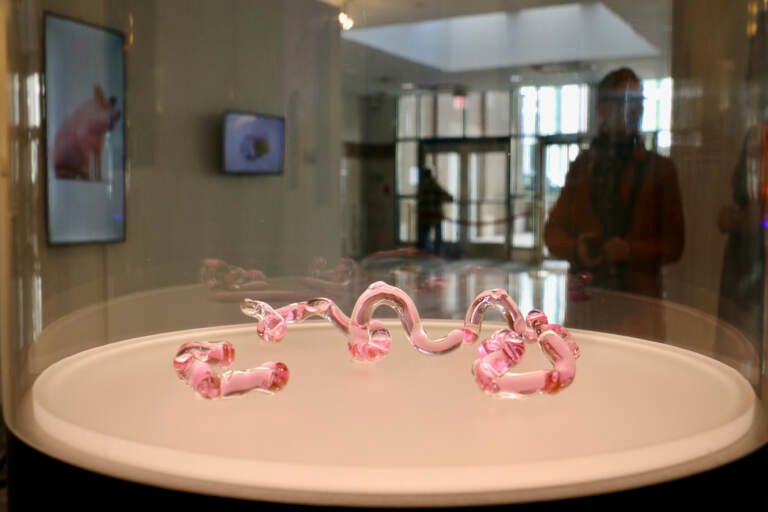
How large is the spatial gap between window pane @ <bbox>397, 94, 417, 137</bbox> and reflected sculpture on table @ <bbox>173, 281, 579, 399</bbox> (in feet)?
0.76

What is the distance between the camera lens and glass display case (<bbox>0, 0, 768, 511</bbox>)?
32.5 inches

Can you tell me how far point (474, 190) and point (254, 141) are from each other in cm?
27

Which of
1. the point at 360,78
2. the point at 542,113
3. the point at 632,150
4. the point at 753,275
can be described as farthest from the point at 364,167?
the point at 753,275

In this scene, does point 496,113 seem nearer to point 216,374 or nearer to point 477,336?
point 477,336

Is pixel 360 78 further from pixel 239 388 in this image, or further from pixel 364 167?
pixel 239 388

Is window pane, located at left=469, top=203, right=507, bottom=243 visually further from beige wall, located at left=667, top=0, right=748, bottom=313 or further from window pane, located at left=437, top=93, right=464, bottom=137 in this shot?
beige wall, located at left=667, top=0, right=748, bottom=313

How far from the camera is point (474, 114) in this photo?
0.89 metres

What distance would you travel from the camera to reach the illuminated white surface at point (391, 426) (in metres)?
0.48

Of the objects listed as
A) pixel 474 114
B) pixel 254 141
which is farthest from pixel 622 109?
pixel 254 141

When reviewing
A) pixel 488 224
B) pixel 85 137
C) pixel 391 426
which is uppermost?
pixel 85 137

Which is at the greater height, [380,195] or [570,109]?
[570,109]

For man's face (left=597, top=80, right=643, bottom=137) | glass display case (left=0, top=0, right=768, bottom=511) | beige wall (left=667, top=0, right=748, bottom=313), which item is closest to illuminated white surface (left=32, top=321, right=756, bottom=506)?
glass display case (left=0, top=0, right=768, bottom=511)

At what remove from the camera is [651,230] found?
3.07 ft

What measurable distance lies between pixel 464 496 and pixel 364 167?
53 cm
